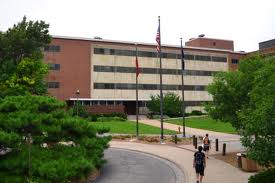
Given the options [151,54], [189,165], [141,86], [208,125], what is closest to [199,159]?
[189,165]

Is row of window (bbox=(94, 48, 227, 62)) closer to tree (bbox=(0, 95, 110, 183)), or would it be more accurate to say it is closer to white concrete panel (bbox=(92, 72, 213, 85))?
white concrete panel (bbox=(92, 72, 213, 85))

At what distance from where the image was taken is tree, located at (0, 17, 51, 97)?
44.0m

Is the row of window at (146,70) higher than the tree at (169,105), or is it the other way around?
the row of window at (146,70)

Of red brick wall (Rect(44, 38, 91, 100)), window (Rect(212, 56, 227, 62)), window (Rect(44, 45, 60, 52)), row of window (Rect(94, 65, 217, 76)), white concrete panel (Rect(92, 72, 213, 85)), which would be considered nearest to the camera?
window (Rect(44, 45, 60, 52))

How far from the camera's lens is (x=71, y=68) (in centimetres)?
7369

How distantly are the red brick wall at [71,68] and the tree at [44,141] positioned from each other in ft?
167

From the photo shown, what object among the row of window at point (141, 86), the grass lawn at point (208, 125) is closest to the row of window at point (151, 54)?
the row of window at point (141, 86)

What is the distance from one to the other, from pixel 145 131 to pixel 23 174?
1276 inches

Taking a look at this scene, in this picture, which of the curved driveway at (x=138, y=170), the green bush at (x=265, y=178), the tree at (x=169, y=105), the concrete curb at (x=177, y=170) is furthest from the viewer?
the tree at (x=169, y=105)

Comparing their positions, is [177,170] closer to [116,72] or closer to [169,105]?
[169,105]

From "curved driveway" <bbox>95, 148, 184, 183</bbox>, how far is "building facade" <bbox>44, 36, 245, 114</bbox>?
43622mm

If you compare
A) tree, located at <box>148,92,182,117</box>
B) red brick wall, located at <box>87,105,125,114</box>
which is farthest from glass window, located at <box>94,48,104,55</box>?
tree, located at <box>148,92,182,117</box>

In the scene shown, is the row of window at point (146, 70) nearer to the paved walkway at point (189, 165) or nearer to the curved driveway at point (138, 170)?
the paved walkway at point (189, 165)

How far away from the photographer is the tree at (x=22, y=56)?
44.0 meters
